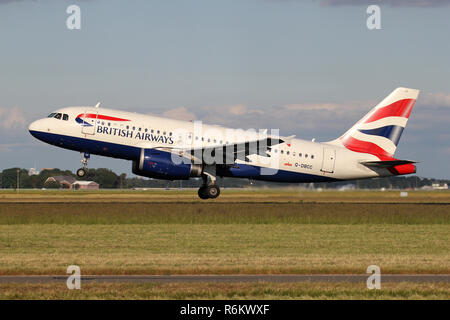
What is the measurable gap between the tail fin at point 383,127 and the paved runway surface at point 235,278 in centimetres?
3381

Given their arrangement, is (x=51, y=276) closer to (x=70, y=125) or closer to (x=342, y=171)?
(x=70, y=125)

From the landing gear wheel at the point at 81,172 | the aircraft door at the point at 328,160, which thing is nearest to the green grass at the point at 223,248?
the landing gear wheel at the point at 81,172

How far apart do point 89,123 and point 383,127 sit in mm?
21662

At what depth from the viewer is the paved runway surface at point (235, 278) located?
62.8ft

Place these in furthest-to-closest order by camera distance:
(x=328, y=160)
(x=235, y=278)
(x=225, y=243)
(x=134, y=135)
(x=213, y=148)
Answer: (x=328, y=160) < (x=213, y=148) < (x=134, y=135) < (x=225, y=243) < (x=235, y=278)

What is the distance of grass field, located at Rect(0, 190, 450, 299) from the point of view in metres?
17.4

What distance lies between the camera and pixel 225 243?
29.2 metres

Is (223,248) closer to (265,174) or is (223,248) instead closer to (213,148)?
(213,148)

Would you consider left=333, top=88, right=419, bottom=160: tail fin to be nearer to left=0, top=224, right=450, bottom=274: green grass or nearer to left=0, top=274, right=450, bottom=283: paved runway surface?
left=0, top=224, right=450, bottom=274: green grass

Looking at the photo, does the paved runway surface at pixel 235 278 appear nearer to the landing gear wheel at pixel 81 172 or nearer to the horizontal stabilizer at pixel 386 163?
the landing gear wheel at pixel 81 172

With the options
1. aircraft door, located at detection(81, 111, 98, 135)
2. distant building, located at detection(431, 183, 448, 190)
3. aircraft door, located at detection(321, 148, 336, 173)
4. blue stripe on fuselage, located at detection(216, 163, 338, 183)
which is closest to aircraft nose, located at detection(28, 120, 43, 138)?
aircraft door, located at detection(81, 111, 98, 135)

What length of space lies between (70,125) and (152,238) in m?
18.0

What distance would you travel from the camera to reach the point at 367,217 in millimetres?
40438

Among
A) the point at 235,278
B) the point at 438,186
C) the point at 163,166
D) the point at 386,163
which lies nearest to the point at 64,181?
the point at 438,186
